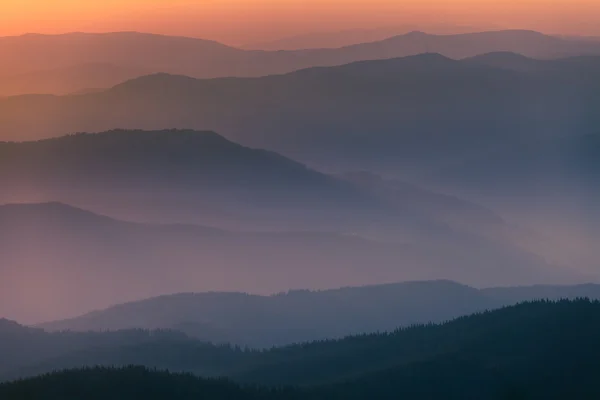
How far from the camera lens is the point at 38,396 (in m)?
50.6

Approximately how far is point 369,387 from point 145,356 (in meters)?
42.1

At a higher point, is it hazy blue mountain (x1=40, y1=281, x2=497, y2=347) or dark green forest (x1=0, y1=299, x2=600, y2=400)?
hazy blue mountain (x1=40, y1=281, x2=497, y2=347)

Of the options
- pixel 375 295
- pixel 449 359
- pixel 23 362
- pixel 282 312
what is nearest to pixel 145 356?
pixel 23 362

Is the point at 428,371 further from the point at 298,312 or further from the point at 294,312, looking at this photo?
the point at 294,312

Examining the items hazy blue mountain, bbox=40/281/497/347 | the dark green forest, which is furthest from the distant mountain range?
the dark green forest

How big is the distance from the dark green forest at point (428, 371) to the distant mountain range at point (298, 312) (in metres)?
66.6

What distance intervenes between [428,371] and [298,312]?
111 metres

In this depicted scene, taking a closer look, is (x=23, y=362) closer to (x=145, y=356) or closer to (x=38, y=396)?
(x=145, y=356)

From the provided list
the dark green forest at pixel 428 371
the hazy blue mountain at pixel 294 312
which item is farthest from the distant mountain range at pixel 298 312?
the dark green forest at pixel 428 371

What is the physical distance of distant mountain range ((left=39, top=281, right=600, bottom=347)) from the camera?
151m

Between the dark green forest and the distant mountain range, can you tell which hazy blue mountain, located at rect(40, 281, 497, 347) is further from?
the dark green forest

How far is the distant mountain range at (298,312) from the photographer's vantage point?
151 m

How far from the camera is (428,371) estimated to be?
189 ft

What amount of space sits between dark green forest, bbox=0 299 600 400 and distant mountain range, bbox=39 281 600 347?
66556 millimetres
